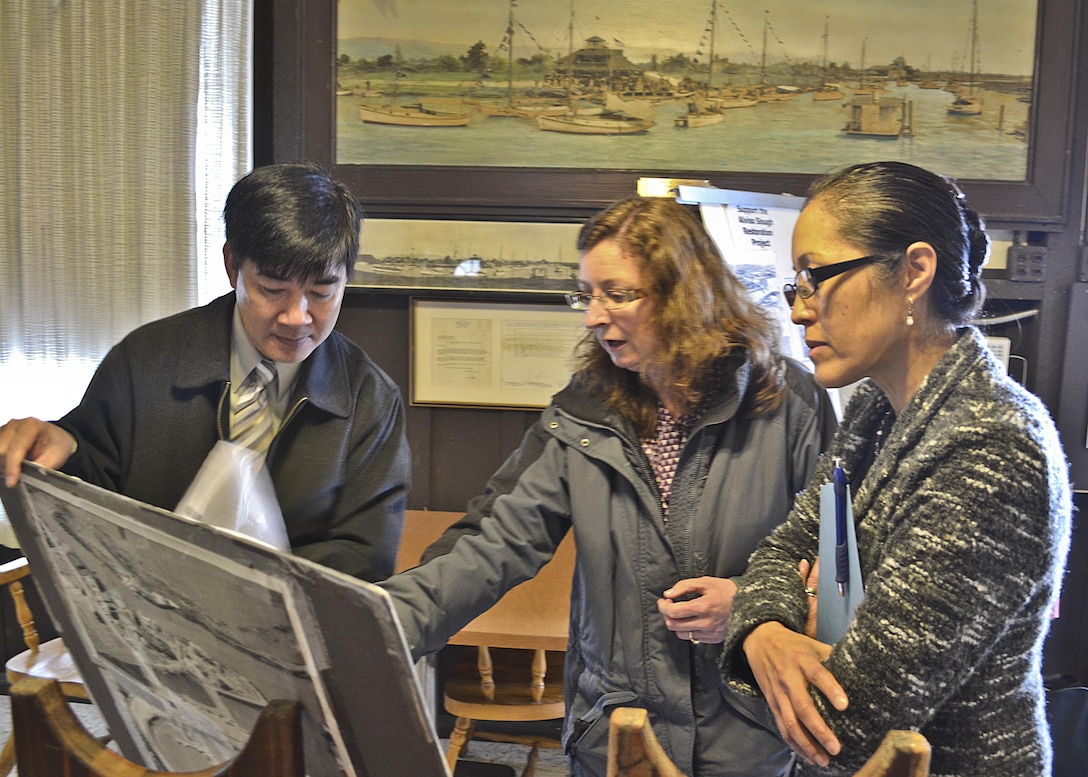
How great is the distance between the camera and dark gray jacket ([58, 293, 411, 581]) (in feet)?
4.67

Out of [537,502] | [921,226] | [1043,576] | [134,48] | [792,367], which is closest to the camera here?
[1043,576]

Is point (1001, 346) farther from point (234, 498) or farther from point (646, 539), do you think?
point (234, 498)

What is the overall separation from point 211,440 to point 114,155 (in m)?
1.92

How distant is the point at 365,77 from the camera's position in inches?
119

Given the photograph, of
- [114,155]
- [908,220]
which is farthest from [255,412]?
[114,155]

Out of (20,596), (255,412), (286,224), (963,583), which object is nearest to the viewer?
(963,583)

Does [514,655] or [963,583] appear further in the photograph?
[514,655]

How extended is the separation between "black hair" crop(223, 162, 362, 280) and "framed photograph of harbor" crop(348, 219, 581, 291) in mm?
1646

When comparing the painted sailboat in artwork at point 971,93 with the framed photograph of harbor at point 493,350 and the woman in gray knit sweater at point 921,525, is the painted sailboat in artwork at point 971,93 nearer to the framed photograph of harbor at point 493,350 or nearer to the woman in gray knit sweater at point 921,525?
the framed photograph of harbor at point 493,350

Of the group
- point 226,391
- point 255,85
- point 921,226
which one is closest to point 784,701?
point 921,226

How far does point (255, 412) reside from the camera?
1.48 metres

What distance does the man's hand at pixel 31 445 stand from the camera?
3.75 ft

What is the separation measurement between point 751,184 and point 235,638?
2454 mm

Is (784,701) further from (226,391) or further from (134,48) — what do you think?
(134,48)
